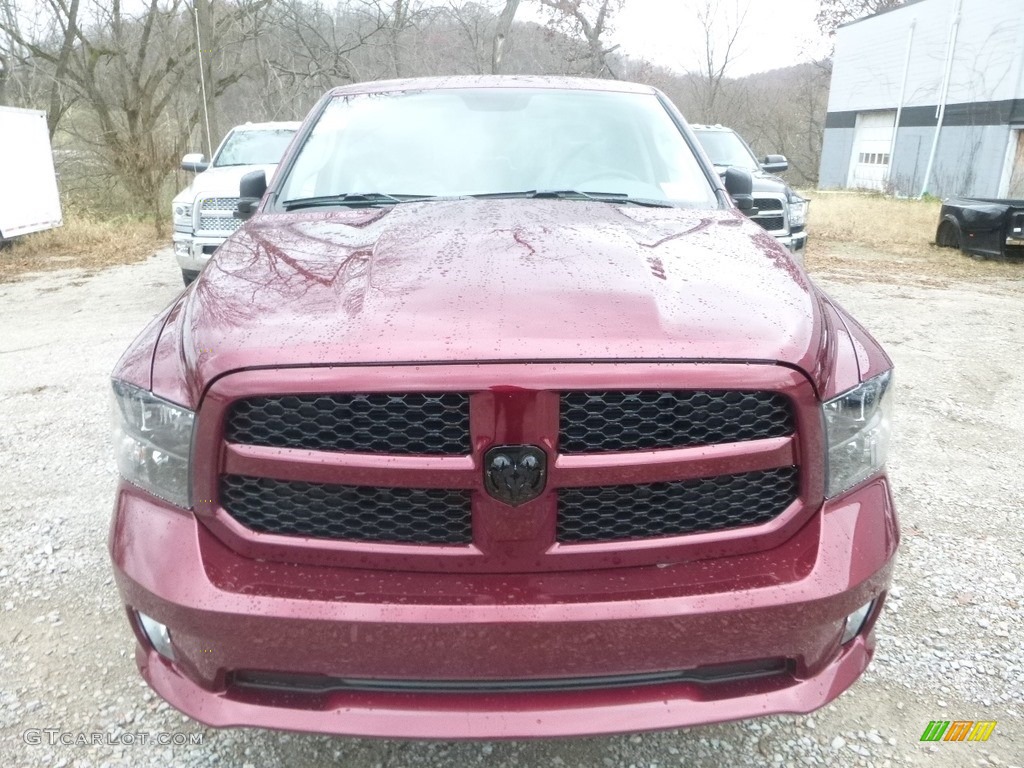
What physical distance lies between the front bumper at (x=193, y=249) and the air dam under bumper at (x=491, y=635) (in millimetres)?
6082

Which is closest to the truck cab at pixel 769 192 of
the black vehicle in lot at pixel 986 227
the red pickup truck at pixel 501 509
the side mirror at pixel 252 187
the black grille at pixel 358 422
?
the side mirror at pixel 252 187

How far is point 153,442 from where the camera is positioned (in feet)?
5.49

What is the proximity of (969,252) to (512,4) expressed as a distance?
14690mm

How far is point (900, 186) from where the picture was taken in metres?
26.1

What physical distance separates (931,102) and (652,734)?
2829 cm

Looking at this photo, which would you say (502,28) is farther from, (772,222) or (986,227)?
(772,222)

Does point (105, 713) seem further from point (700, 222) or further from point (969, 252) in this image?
point (969, 252)

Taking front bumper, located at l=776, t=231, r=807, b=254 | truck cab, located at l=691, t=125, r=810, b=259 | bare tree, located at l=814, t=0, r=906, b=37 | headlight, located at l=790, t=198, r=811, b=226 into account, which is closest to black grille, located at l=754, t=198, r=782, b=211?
truck cab, located at l=691, t=125, r=810, b=259

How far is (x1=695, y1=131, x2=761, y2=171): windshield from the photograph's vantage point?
9.78 m

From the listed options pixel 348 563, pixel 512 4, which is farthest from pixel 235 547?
pixel 512 4

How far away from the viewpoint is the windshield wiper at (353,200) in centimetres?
279

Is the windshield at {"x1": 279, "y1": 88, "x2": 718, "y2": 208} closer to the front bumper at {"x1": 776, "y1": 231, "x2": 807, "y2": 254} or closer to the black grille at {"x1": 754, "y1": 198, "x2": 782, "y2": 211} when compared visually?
the black grille at {"x1": 754, "y1": 198, "x2": 782, "y2": 211}

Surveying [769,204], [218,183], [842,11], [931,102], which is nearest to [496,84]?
[769,204]

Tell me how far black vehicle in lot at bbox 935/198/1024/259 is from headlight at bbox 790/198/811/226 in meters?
4.70
